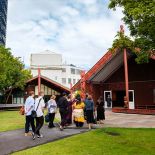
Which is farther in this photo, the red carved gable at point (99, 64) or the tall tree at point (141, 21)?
the red carved gable at point (99, 64)

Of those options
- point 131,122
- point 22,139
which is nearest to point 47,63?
point 131,122

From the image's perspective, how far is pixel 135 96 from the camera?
29984mm

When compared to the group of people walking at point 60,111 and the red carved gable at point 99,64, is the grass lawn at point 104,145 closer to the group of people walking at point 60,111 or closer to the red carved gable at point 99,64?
the group of people walking at point 60,111

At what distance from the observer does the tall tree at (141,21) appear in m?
10.7

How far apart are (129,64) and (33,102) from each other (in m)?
19.5

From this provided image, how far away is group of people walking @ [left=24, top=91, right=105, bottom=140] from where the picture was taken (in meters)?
11.5

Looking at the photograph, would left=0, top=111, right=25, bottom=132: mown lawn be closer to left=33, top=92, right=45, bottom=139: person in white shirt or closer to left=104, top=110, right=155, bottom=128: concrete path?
left=33, top=92, right=45, bottom=139: person in white shirt

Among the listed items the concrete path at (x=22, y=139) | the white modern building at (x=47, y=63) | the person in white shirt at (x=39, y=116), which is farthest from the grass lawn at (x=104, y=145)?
the white modern building at (x=47, y=63)

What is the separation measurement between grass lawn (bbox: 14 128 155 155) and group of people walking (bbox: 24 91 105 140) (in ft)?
4.67

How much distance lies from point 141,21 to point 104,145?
16.8 ft

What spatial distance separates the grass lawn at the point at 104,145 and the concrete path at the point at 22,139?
0.49m

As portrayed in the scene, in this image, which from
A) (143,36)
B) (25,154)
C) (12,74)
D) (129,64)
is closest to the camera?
(25,154)

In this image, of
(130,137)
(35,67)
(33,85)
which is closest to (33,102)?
(130,137)

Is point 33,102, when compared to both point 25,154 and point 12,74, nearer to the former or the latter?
point 25,154
